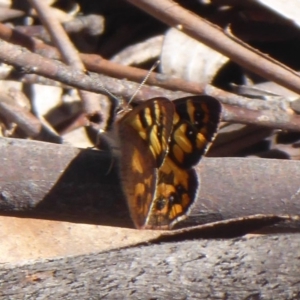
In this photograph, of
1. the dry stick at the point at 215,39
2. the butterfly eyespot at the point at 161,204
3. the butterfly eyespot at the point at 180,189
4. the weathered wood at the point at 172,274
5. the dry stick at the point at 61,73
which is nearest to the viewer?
the weathered wood at the point at 172,274

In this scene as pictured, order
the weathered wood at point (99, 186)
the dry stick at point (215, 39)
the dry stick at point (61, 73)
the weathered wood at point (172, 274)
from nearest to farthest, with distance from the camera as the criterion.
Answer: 1. the weathered wood at point (172, 274)
2. the weathered wood at point (99, 186)
3. the dry stick at point (61, 73)
4. the dry stick at point (215, 39)

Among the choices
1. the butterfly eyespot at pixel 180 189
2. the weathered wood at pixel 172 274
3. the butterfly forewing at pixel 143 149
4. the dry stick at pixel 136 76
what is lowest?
the weathered wood at pixel 172 274

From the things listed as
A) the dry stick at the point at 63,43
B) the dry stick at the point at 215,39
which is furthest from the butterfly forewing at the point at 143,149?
the dry stick at the point at 215,39

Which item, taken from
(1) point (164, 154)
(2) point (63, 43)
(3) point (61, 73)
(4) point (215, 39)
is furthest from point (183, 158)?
(2) point (63, 43)

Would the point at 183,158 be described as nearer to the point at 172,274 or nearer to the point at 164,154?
the point at 164,154

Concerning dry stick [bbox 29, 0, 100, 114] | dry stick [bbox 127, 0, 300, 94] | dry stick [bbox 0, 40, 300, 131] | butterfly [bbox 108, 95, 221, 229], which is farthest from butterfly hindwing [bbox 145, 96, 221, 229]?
dry stick [bbox 127, 0, 300, 94]

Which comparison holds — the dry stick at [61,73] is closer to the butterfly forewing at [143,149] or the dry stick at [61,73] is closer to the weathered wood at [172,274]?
the butterfly forewing at [143,149]
